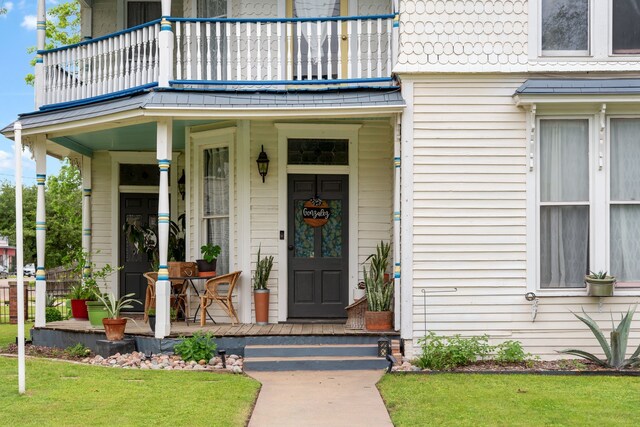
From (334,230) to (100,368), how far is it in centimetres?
394

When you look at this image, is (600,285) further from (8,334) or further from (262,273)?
(8,334)

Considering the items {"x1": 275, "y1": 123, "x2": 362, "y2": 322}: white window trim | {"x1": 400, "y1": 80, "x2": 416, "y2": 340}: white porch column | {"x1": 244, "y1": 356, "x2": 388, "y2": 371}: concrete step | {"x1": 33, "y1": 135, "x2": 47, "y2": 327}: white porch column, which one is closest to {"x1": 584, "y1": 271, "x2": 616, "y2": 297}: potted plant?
{"x1": 400, "y1": 80, "x2": 416, "y2": 340}: white porch column

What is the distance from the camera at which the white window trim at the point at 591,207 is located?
30.9 feet

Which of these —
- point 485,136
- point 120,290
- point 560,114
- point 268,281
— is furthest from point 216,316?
point 560,114

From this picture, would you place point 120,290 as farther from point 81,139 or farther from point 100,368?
point 100,368

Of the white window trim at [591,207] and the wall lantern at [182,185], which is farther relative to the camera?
the wall lantern at [182,185]

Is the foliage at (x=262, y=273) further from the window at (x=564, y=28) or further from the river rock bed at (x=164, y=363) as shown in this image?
the window at (x=564, y=28)

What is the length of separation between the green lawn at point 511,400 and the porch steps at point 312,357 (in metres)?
0.70

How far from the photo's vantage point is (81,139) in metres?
12.4

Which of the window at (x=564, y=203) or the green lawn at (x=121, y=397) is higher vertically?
the window at (x=564, y=203)

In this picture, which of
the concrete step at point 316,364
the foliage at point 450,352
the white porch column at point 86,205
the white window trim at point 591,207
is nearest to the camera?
the foliage at point 450,352

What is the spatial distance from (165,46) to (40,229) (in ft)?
10.8

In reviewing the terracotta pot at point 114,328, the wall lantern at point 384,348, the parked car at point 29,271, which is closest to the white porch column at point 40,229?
the terracotta pot at point 114,328

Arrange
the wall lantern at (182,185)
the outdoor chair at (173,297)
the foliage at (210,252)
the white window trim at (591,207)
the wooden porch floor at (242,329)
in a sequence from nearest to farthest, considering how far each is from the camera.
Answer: the white window trim at (591,207) < the wooden porch floor at (242,329) < the foliage at (210,252) < the outdoor chair at (173,297) < the wall lantern at (182,185)
